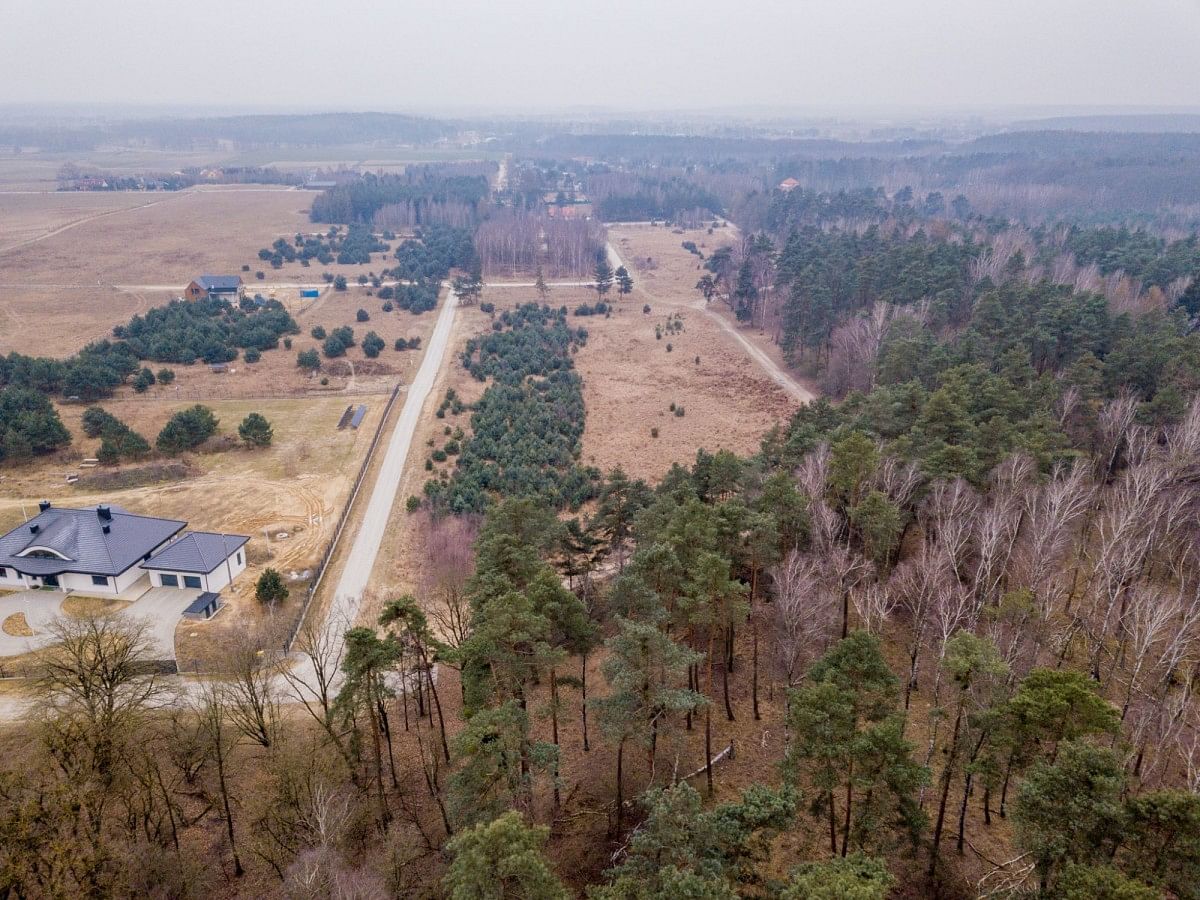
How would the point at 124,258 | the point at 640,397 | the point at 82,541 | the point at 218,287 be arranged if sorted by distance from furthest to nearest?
the point at 124,258
the point at 218,287
the point at 640,397
the point at 82,541

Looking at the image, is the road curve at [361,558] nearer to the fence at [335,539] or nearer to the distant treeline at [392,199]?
the fence at [335,539]

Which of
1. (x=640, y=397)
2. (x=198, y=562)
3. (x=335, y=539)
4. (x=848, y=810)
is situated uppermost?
(x=848, y=810)

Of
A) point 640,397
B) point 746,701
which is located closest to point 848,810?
point 746,701

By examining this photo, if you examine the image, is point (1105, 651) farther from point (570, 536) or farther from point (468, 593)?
point (468, 593)

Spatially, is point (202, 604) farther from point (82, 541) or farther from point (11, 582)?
point (11, 582)

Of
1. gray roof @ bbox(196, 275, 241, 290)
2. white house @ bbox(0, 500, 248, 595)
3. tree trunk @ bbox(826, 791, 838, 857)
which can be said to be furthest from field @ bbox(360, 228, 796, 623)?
gray roof @ bbox(196, 275, 241, 290)

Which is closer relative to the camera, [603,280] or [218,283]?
[218,283]

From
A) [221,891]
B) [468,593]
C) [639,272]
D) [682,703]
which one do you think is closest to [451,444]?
[468,593]
